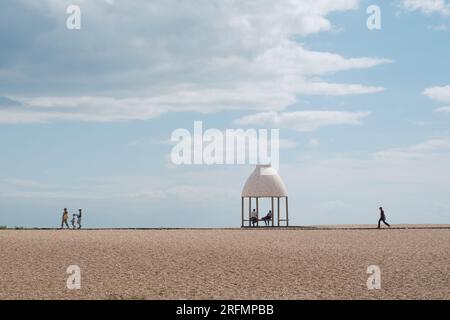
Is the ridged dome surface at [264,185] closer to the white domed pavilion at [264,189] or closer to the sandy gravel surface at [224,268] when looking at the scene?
the white domed pavilion at [264,189]

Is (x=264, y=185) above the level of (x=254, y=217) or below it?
above

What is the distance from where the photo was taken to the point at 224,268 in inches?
783

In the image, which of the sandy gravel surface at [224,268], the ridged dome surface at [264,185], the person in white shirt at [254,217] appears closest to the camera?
the sandy gravel surface at [224,268]

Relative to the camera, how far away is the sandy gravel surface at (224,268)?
52.4 feet

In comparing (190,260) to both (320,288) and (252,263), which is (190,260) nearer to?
(252,263)

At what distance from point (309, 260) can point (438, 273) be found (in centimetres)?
452
